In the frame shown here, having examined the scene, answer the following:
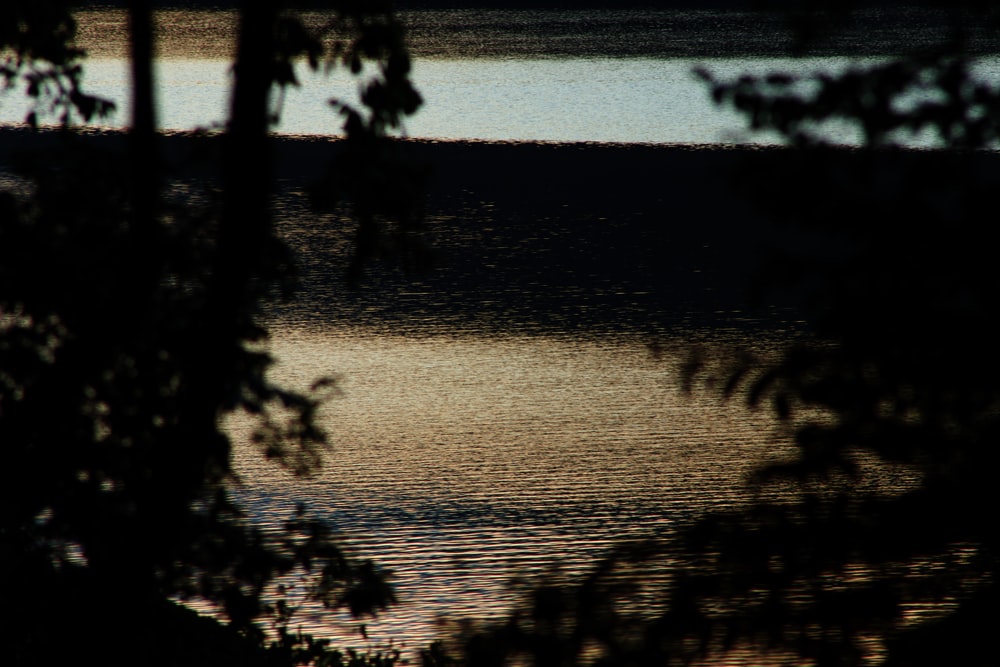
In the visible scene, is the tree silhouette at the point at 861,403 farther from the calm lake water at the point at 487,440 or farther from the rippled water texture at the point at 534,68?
the rippled water texture at the point at 534,68

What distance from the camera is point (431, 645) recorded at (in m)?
5.57

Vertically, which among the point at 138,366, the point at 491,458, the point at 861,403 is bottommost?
the point at 491,458

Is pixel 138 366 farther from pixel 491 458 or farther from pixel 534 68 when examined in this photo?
pixel 534 68

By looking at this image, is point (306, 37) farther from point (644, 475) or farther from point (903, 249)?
point (644, 475)

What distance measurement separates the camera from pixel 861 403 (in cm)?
243

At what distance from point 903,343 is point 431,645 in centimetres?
364

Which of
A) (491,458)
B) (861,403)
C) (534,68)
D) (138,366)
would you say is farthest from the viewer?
(534,68)

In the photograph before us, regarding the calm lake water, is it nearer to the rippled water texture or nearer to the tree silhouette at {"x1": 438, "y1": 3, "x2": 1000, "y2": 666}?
the tree silhouette at {"x1": 438, "y1": 3, "x2": 1000, "y2": 666}

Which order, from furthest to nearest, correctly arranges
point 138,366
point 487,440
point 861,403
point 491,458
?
point 487,440
point 491,458
point 138,366
point 861,403

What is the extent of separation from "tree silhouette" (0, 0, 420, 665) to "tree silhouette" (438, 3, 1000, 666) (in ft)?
3.68

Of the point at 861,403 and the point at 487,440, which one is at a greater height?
the point at 861,403

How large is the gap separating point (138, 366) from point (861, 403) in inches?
97.6

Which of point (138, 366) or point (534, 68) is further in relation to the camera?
point (534, 68)

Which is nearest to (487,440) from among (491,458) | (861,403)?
(491,458)
